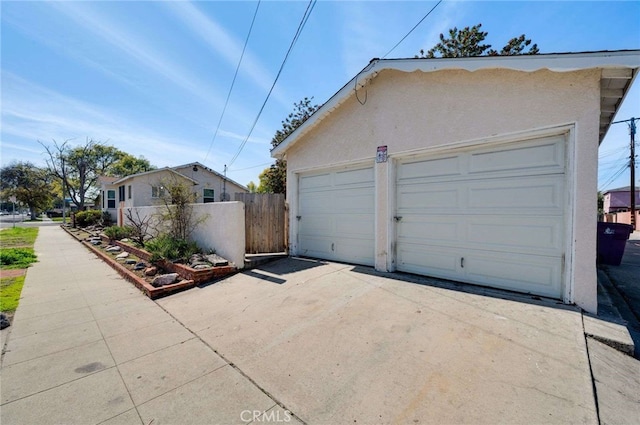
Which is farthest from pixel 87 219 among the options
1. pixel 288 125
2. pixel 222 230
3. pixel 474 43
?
pixel 474 43

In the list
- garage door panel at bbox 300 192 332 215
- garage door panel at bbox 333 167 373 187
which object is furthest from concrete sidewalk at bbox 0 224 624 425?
garage door panel at bbox 300 192 332 215

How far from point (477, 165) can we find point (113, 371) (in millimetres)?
5826

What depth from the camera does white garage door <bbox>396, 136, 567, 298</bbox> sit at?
156 inches

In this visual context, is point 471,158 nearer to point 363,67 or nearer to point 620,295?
point 363,67

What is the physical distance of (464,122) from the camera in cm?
457

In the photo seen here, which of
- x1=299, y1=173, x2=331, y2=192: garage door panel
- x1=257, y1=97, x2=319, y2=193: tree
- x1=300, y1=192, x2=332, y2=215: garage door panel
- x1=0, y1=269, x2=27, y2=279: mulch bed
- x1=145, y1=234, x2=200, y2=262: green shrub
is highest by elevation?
x1=257, y1=97, x2=319, y2=193: tree

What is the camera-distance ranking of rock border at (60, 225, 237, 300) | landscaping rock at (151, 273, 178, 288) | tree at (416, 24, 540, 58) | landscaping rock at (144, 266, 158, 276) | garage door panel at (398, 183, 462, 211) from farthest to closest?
tree at (416, 24, 540, 58)
landscaping rock at (144, 266, 158, 276)
landscaping rock at (151, 273, 178, 288)
rock border at (60, 225, 237, 300)
garage door panel at (398, 183, 462, 211)

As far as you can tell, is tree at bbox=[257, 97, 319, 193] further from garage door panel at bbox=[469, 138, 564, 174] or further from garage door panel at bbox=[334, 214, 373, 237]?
garage door panel at bbox=[469, 138, 564, 174]

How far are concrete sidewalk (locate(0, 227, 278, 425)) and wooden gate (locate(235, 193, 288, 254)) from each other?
2874 millimetres

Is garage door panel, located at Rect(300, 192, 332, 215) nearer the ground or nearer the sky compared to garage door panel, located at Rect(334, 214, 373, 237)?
nearer the sky

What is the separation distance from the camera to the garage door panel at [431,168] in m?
4.84

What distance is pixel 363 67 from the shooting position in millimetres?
5582

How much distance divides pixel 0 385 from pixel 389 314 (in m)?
4.30

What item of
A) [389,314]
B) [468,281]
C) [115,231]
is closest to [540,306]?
[468,281]
